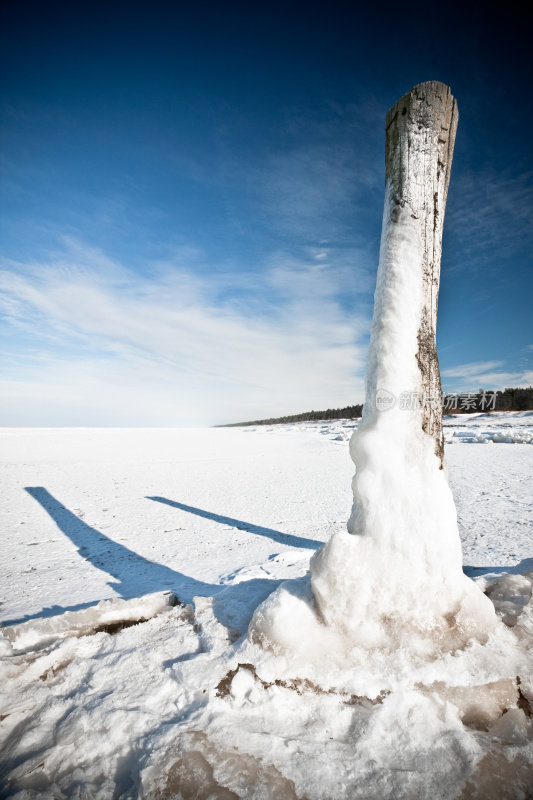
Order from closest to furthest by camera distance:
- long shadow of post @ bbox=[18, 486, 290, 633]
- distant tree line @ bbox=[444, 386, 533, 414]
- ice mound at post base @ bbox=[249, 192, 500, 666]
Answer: ice mound at post base @ bbox=[249, 192, 500, 666] < long shadow of post @ bbox=[18, 486, 290, 633] < distant tree line @ bbox=[444, 386, 533, 414]

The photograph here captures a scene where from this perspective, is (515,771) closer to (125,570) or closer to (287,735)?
(287,735)

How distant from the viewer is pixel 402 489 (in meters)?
1.60

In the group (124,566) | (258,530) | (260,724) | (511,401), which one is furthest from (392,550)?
(511,401)

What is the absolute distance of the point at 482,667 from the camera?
50.6 inches

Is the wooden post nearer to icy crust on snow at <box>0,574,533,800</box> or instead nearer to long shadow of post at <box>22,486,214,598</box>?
icy crust on snow at <box>0,574,533,800</box>

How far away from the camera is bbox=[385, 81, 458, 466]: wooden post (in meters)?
1.77

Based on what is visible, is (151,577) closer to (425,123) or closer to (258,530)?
(258,530)

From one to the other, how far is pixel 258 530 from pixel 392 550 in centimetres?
267

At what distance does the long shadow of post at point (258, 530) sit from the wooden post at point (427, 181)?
7.57ft

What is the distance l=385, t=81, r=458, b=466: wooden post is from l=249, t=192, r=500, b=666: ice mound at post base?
2.1 inches

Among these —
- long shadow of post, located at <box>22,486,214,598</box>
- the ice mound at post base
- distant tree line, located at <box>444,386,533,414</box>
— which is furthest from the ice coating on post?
distant tree line, located at <box>444,386,533,414</box>

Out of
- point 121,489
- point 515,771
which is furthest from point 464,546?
point 121,489

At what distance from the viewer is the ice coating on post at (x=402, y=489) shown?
4.65 feet

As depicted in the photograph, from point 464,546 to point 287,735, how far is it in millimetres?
2800
